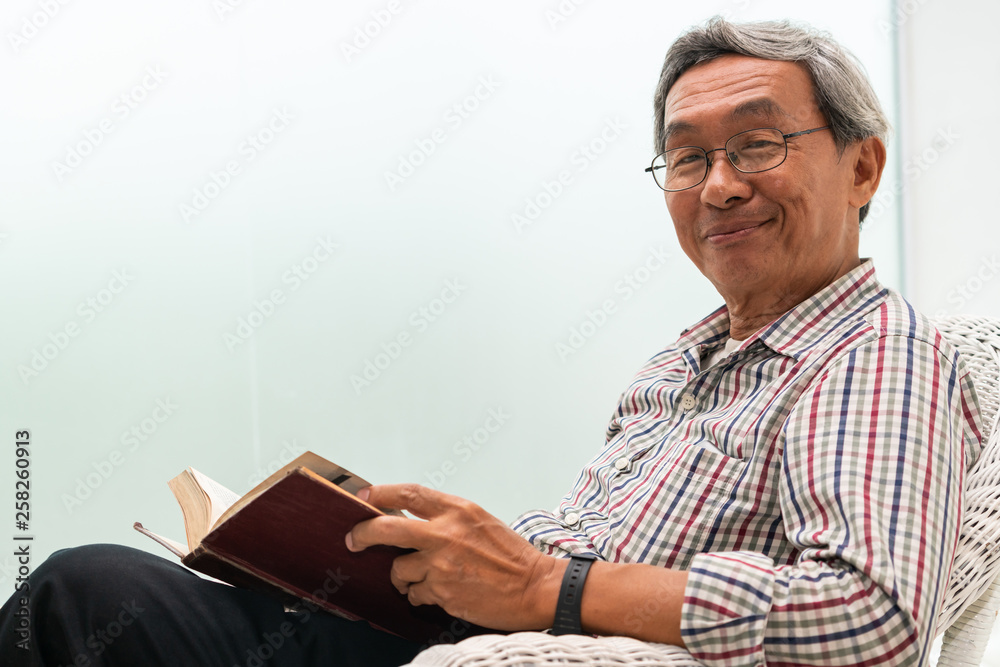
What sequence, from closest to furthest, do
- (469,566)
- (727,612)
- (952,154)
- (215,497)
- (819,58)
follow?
(727,612) → (469,566) → (215,497) → (819,58) → (952,154)

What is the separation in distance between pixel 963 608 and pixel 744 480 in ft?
0.91

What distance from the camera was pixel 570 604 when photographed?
758 millimetres

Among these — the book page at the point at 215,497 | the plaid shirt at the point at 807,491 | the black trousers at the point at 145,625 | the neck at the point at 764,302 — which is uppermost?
the neck at the point at 764,302

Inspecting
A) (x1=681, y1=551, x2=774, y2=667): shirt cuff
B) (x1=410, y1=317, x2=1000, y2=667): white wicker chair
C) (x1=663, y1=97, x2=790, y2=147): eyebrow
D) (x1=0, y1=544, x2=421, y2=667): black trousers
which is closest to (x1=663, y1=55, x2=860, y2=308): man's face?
(x1=663, y1=97, x2=790, y2=147): eyebrow

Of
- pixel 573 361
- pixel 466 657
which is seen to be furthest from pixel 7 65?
pixel 466 657

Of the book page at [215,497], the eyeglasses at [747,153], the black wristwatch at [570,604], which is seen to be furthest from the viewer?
the eyeglasses at [747,153]

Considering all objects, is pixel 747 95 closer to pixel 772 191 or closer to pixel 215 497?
pixel 772 191

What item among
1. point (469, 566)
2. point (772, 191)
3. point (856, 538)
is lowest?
point (469, 566)

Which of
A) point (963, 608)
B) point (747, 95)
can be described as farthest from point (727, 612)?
point (747, 95)

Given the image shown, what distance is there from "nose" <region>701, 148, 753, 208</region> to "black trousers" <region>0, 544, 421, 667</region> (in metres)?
0.74

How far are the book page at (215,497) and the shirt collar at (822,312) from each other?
70 centimetres

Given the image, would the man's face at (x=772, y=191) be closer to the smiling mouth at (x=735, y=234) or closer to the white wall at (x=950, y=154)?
the smiling mouth at (x=735, y=234)

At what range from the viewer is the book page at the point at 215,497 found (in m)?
0.90

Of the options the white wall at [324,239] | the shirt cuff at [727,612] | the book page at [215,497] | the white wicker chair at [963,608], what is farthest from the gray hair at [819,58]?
the white wall at [324,239]
